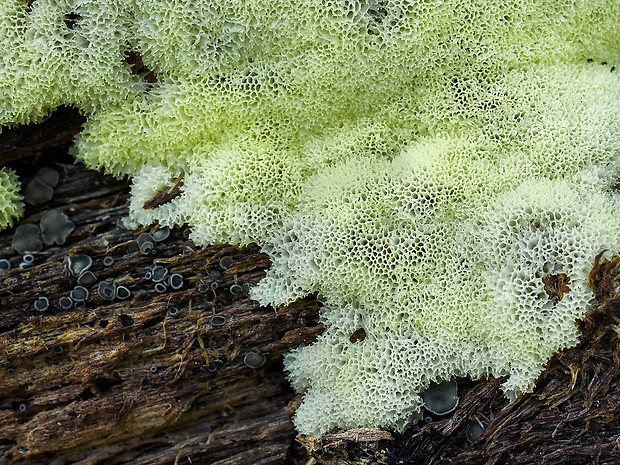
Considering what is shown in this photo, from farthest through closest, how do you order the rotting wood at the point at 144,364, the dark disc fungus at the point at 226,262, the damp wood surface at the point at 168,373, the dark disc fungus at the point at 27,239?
1. the dark disc fungus at the point at 27,239
2. the dark disc fungus at the point at 226,262
3. the rotting wood at the point at 144,364
4. the damp wood surface at the point at 168,373

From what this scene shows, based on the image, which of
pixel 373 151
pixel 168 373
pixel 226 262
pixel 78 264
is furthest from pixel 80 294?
pixel 373 151

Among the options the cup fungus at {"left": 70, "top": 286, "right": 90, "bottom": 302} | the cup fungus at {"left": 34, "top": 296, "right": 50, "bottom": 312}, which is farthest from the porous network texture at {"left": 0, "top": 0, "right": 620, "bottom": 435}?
the cup fungus at {"left": 34, "top": 296, "right": 50, "bottom": 312}

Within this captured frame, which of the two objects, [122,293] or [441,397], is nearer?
[441,397]

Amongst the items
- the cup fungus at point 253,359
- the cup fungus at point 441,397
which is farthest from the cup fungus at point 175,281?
the cup fungus at point 441,397

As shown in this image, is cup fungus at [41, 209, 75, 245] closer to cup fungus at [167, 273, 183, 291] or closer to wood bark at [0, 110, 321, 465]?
wood bark at [0, 110, 321, 465]

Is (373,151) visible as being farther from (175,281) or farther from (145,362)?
(145,362)

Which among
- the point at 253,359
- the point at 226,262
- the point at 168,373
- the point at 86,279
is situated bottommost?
the point at 253,359

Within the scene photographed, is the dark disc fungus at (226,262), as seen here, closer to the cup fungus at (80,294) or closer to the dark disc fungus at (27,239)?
the cup fungus at (80,294)
